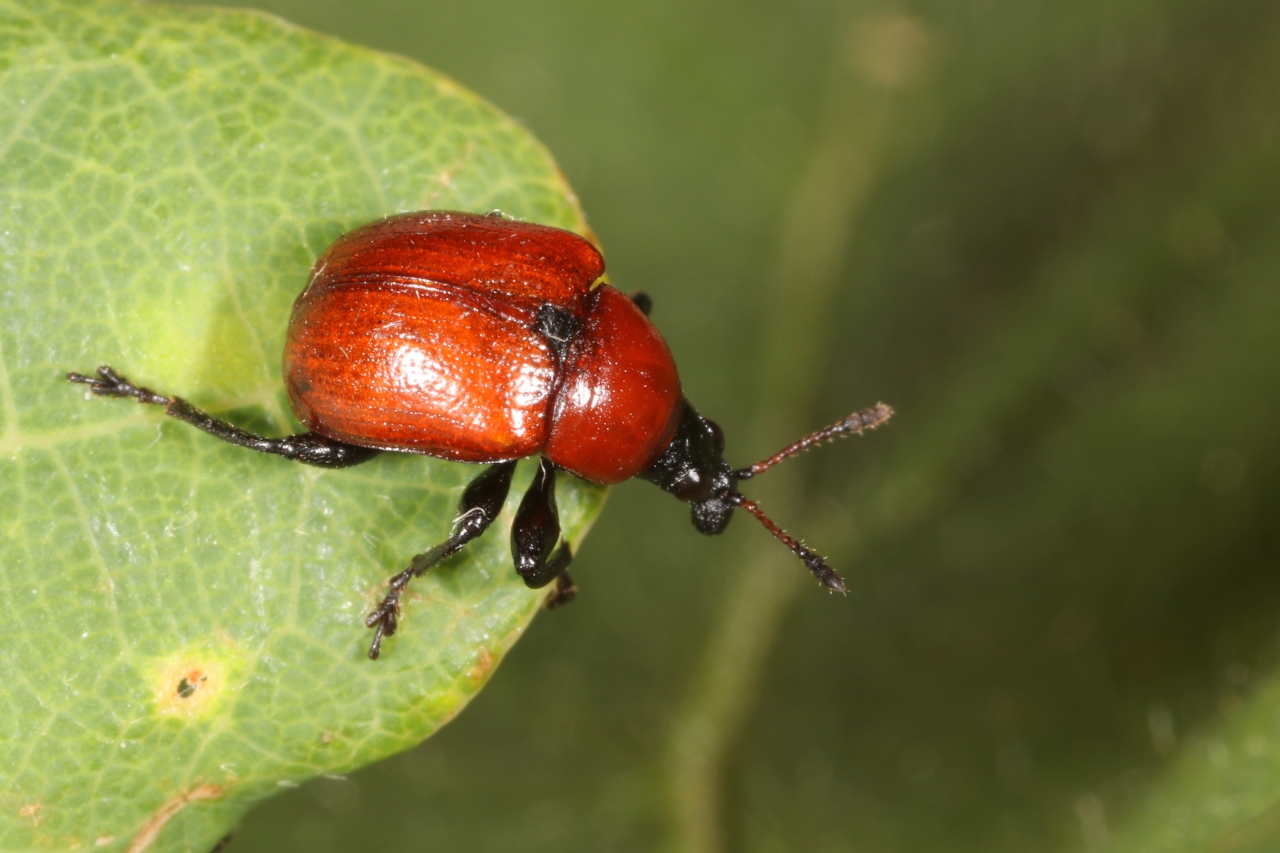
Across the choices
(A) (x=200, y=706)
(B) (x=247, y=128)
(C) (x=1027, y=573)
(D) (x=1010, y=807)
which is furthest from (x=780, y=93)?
(A) (x=200, y=706)

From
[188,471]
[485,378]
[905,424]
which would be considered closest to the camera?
[188,471]

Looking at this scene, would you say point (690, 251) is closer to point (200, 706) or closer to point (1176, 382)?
point (1176, 382)

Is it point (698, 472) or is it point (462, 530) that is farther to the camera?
point (698, 472)

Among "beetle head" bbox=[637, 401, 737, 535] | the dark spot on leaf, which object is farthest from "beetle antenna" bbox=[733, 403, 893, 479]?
the dark spot on leaf

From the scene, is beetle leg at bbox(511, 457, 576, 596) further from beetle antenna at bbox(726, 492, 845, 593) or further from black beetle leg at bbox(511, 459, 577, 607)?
beetle antenna at bbox(726, 492, 845, 593)

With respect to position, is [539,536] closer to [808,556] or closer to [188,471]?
[188,471]

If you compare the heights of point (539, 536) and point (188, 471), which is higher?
point (188, 471)

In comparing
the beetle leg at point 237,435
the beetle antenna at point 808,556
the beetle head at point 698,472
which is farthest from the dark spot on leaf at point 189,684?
the beetle antenna at point 808,556

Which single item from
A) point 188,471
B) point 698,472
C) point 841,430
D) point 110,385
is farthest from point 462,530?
point 841,430
